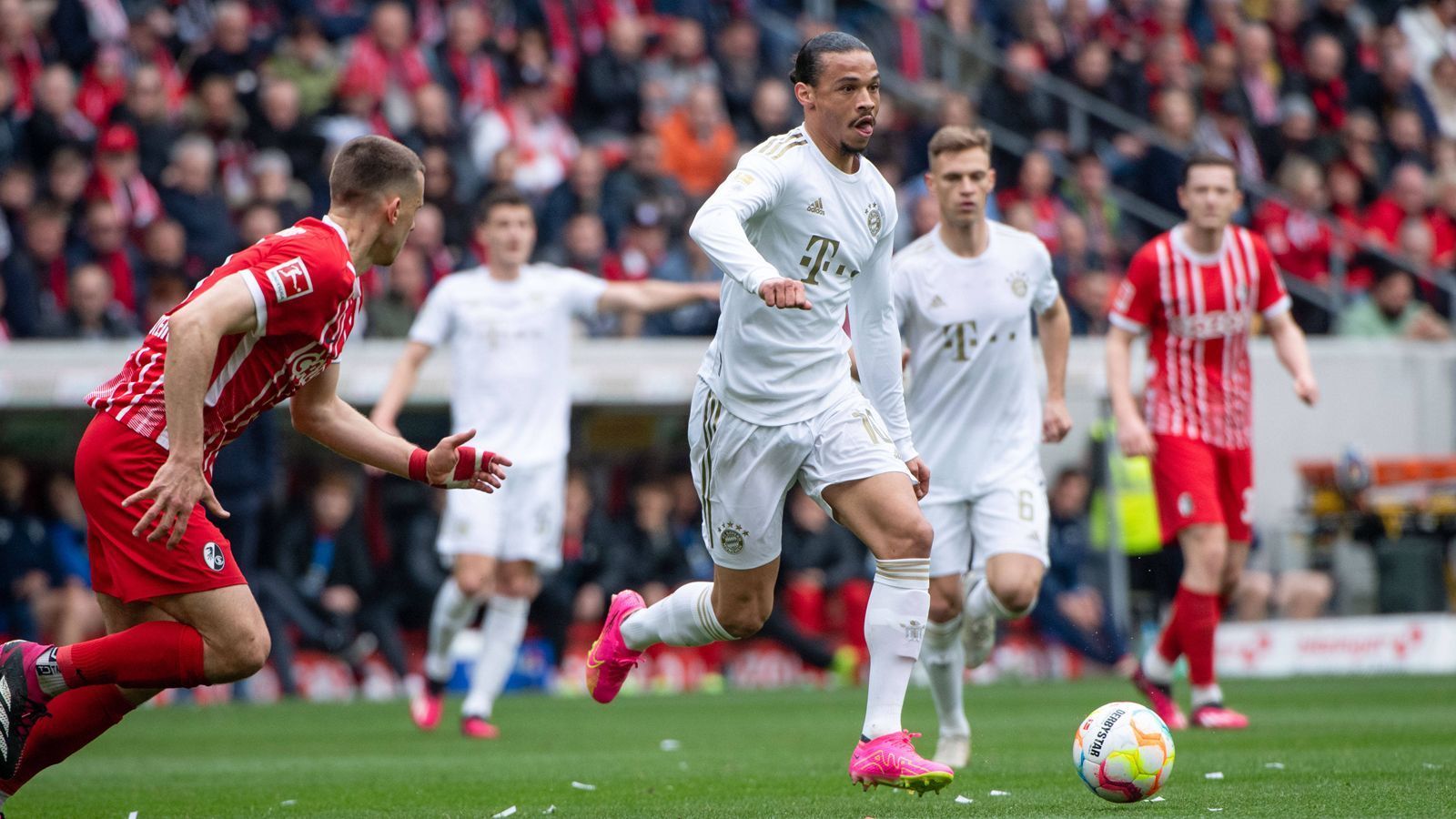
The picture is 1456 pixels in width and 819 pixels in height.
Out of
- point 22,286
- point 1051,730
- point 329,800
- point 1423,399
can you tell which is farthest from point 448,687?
point 1423,399

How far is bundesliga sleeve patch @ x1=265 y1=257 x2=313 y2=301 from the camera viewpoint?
18.2 ft

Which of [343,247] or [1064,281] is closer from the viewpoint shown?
[343,247]

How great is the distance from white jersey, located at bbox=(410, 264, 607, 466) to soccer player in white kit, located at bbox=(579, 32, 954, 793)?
14.5 feet

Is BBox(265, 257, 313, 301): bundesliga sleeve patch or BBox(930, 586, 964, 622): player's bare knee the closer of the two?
BBox(265, 257, 313, 301): bundesliga sleeve patch

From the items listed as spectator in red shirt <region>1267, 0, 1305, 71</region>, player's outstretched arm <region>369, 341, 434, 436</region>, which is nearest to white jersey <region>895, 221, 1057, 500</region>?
player's outstretched arm <region>369, 341, 434, 436</region>

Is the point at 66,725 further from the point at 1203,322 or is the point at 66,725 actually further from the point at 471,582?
the point at 1203,322

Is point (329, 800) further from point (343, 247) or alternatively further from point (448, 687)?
point (448, 687)

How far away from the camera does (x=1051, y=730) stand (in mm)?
10016

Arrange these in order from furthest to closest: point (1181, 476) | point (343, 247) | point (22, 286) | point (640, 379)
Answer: point (640, 379)
point (22, 286)
point (1181, 476)
point (343, 247)

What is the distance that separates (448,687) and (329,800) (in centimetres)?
838

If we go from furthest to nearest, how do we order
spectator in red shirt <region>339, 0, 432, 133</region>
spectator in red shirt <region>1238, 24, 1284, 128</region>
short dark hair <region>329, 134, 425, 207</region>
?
1. spectator in red shirt <region>1238, 24, 1284, 128</region>
2. spectator in red shirt <region>339, 0, 432, 133</region>
3. short dark hair <region>329, 134, 425, 207</region>

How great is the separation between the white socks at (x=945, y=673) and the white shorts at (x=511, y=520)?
3.52 metres

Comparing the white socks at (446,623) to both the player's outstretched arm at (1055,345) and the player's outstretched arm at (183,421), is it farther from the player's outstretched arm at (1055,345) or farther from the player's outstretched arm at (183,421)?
the player's outstretched arm at (183,421)

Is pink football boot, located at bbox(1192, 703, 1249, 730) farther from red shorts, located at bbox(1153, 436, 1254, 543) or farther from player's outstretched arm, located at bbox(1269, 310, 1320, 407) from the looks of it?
player's outstretched arm, located at bbox(1269, 310, 1320, 407)
